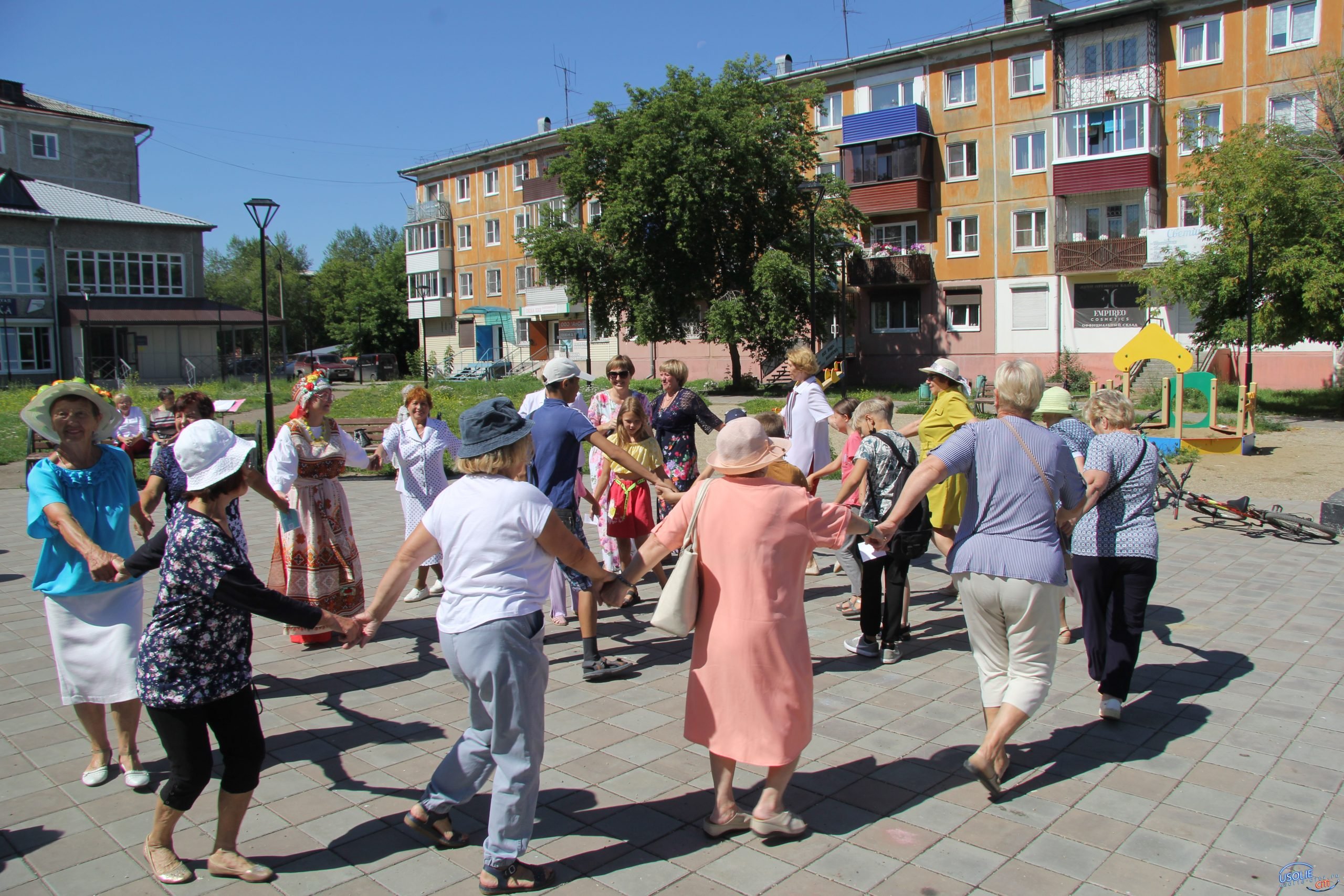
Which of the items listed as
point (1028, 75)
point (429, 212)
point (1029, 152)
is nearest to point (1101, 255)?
point (1029, 152)

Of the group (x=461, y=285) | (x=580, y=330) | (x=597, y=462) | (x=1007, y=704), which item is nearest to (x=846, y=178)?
(x=580, y=330)

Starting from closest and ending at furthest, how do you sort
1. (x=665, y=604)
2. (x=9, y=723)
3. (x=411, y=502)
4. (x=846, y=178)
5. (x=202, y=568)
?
(x=202, y=568)
(x=665, y=604)
(x=9, y=723)
(x=411, y=502)
(x=846, y=178)

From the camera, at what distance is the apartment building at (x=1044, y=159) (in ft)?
103

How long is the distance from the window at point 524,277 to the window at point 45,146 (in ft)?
84.3

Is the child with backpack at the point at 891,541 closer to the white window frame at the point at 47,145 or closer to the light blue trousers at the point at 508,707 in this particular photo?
the light blue trousers at the point at 508,707

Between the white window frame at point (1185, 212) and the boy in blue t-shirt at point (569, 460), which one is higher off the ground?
the white window frame at point (1185, 212)

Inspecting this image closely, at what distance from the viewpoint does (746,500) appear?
3.55 meters

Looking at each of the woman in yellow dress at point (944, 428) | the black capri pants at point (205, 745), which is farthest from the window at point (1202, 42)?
the black capri pants at point (205, 745)

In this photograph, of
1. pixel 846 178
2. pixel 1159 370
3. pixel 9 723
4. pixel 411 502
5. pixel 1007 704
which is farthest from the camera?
pixel 846 178

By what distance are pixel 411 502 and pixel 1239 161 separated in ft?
85.6

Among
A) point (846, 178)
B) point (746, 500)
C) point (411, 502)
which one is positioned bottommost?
point (411, 502)

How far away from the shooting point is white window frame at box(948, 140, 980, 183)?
37031 mm

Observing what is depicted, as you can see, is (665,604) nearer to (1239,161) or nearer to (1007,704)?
(1007,704)

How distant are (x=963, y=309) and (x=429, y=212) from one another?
118 feet
